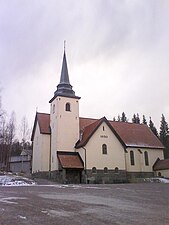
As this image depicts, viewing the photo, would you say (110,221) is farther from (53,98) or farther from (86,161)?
(53,98)

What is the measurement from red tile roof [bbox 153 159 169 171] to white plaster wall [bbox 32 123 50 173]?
17.4 m

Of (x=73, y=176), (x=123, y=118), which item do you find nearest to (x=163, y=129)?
(x=123, y=118)

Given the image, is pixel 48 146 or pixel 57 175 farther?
pixel 48 146

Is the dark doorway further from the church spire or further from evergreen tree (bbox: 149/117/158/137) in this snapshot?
evergreen tree (bbox: 149/117/158/137)

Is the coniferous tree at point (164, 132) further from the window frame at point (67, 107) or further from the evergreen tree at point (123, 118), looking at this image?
the window frame at point (67, 107)

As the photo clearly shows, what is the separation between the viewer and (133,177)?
42.8 m

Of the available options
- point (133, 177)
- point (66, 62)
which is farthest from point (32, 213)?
point (66, 62)

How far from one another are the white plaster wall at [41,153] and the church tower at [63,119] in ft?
3.77

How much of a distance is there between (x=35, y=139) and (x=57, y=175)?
10.1m

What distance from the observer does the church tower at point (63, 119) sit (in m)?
41.1

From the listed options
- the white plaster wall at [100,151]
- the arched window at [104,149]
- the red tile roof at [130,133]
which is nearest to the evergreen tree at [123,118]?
the red tile roof at [130,133]

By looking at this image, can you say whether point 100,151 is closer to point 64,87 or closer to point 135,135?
point 135,135

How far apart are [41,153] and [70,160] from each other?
19.3 ft

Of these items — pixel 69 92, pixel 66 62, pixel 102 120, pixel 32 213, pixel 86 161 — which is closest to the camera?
pixel 32 213
